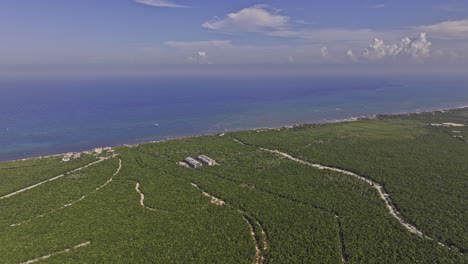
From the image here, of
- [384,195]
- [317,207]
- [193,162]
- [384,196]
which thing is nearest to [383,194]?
[384,195]

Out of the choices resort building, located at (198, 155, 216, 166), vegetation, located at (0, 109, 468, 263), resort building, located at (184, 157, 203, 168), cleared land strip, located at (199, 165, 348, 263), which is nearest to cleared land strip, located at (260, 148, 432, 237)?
vegetation, located at (0, 109, 468, 263)

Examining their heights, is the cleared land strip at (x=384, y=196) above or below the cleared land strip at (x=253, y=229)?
above

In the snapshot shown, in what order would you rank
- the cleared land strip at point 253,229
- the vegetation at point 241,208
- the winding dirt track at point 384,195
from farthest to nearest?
1. the winding dirt track at point 384,195
2. the vegetation at point 241,208
3. the cleared land strip at point 253,229

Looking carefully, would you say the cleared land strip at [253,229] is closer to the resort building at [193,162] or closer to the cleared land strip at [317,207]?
the cleared land strip at [317,207]

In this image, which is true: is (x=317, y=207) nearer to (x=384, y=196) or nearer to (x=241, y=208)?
(x=241, y=208)

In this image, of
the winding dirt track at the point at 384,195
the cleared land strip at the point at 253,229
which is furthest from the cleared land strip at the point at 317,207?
the cleared land strip at the point at 253,229

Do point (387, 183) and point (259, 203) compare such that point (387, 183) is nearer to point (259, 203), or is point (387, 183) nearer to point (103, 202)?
point (259, 203)

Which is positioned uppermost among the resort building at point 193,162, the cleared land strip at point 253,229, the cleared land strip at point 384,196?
the resort building at point 193,162

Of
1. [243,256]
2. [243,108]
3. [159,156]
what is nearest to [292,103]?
[243,108]
